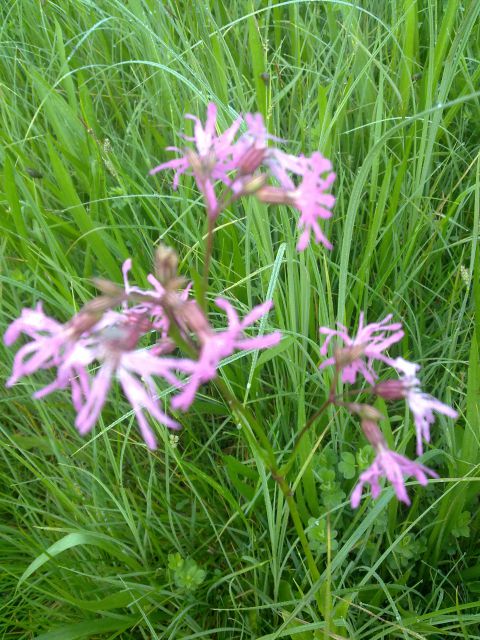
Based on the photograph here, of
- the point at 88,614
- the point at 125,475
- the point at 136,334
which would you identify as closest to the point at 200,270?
the point at 125,475

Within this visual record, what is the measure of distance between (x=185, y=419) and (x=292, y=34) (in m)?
1.36

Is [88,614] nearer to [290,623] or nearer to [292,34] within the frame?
[290,623]

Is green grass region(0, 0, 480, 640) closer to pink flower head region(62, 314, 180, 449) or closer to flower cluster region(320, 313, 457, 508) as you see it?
flower cluster region(320, 313, 457, 508)

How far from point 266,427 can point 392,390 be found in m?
0.68

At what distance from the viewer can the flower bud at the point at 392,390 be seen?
86 cm

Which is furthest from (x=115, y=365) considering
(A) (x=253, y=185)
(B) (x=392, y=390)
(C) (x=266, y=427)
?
(C) (x=266, y=427)

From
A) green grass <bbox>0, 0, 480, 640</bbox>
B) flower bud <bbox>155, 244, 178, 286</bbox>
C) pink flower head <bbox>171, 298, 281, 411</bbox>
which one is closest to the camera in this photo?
pink flower head <bbox>171, 298, 281, 411</bbox>

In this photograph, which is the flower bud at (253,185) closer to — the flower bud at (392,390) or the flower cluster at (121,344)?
the flower cluster at (121,344)

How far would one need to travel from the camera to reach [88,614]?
4.60 ft

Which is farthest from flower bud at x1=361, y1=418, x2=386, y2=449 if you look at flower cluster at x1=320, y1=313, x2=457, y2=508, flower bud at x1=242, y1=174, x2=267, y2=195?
flower bud at x1=242, y1=174, x2=267, y2=195

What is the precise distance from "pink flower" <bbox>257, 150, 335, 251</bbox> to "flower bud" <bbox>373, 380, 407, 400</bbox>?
232 mm

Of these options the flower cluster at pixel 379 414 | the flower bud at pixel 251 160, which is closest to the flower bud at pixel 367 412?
the flower cluster at pixel 379 414

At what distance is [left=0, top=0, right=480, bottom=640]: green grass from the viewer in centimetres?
129

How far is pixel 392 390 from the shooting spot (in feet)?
2.85
